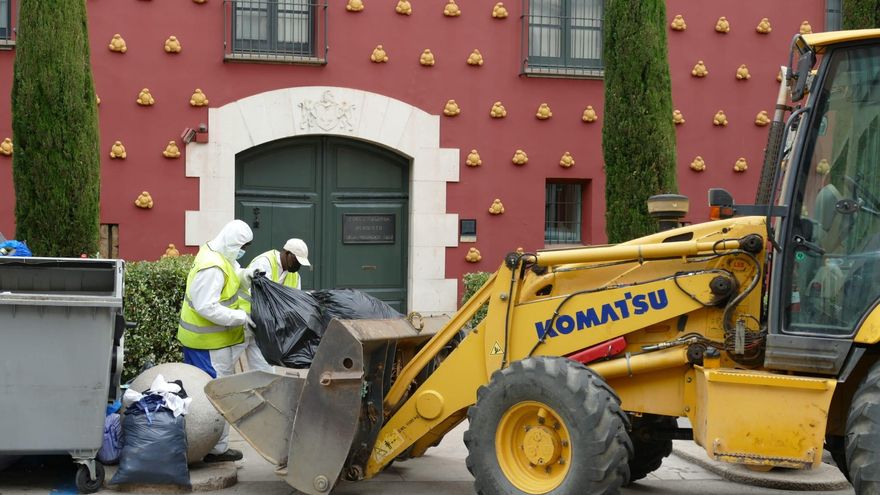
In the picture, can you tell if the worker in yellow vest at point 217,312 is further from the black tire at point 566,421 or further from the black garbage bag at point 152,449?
the black tire at point 566,421

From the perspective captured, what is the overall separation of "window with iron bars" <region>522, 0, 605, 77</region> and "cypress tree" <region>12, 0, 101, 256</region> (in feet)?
17.7

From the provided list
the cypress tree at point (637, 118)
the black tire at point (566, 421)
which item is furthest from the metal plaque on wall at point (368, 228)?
the black tire at point (566, 421)

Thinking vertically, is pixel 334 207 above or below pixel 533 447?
above

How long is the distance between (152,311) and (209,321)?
213 cm

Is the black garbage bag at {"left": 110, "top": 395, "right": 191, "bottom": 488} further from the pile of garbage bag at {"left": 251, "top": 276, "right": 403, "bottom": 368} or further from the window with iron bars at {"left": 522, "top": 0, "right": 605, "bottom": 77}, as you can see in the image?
the window with iron bars at {"left": 522, "top": 0, "right": 605, "bottom": 77}

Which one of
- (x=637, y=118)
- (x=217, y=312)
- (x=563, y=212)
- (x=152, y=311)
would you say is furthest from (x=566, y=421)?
(x=563, y=212)

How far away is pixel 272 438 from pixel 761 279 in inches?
124

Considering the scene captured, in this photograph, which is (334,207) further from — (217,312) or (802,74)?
(802,74)

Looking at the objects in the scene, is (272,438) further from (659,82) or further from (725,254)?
(659,82)

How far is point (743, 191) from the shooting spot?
14.9 meters

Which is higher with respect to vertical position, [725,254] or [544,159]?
[544,159]

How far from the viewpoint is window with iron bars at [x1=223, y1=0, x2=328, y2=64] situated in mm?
13375

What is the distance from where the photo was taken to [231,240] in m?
8.53

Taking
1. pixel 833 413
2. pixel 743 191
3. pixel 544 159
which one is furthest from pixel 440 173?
pixel 833 413
